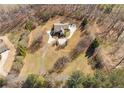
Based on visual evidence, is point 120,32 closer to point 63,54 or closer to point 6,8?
point 63,54

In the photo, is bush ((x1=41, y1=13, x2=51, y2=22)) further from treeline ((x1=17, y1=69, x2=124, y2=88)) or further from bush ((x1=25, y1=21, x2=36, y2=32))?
treeline ((x1=17, y1=69, x2=124, y2=88))

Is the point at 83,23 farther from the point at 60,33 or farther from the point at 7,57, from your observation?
the point at 7,57

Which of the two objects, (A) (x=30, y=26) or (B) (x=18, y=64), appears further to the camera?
(A) (x=30, y=26)

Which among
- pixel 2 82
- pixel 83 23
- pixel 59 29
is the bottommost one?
pixel 2 82

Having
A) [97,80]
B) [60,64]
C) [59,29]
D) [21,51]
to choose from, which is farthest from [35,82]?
[59,29]

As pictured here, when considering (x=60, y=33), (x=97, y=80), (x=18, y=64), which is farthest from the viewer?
(x=60, y=33)

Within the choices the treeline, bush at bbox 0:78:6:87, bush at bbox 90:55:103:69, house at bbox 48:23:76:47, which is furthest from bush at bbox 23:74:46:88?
bush at bbox 90:55:103:69

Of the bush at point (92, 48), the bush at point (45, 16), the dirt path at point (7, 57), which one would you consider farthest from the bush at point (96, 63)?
the dirt path at point (7, 57)

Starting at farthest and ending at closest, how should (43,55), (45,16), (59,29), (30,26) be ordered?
1. (45,16)
2. (30,26)
3. (59,29)
4. (43,55)
